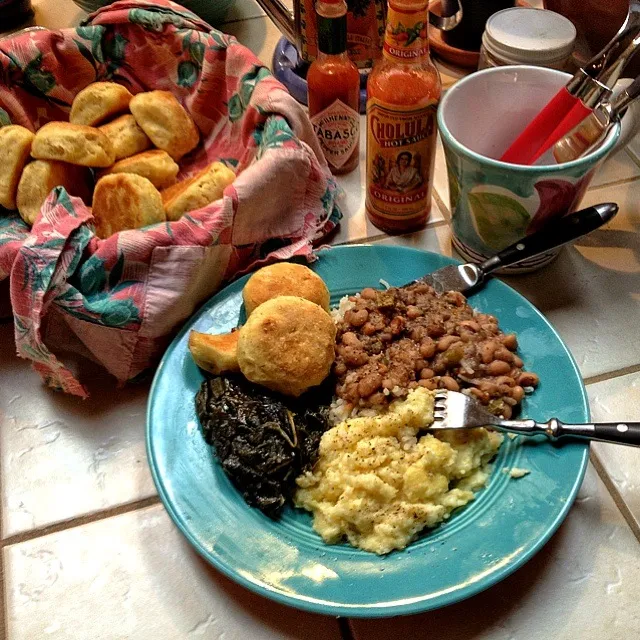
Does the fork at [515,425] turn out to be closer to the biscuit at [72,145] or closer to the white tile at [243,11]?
the biscuit at [72,145]

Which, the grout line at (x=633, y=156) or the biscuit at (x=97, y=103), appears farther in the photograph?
the grout line at (x=633, y=156)

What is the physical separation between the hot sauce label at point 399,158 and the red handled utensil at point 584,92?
0.15 m

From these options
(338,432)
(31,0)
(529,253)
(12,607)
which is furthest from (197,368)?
(31,0)

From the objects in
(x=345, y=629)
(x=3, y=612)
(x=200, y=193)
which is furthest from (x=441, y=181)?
(x=3, y=612)

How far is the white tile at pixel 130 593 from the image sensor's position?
0.72 meters

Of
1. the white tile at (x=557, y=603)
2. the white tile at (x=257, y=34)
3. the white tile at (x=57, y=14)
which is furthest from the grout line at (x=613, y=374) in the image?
the white tile at (x=57, y=14)

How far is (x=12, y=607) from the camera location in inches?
29.3

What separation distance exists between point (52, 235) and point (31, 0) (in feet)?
3.37

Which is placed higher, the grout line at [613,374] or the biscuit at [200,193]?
the biscuit at [200,193]

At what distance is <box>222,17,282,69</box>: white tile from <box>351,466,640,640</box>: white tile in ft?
3.71

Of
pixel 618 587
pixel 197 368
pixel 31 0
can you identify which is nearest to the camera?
pixel 618 587

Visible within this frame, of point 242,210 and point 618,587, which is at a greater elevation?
point 242,210

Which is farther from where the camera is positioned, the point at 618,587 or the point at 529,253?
the point at 529,253

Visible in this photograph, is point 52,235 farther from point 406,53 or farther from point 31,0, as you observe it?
point 31,0
